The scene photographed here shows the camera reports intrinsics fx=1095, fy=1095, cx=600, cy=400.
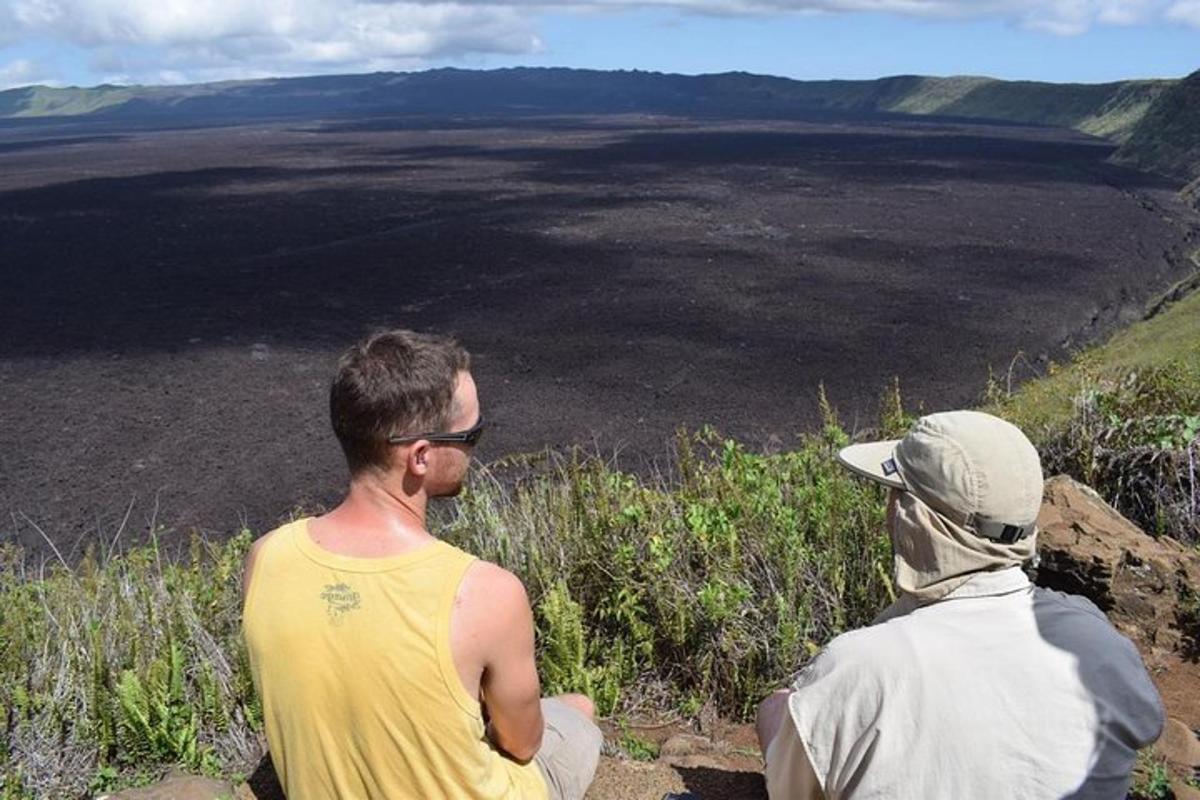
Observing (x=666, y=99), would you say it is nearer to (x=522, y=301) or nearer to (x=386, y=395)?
(x=522, y=301)

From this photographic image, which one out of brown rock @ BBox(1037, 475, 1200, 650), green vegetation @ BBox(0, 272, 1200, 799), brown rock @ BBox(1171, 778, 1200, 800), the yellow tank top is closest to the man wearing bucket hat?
the yellow tank top

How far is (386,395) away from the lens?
2.11 meters

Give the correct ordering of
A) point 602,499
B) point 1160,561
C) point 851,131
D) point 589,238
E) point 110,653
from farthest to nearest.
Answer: point 851,131 < point 589,238 < point 602,499 < point 1160,561 < point 110,653

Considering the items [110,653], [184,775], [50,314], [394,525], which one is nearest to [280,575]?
[394,525]

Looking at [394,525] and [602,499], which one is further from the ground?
[394,525]

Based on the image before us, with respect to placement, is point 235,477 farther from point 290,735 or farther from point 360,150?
point 360,150

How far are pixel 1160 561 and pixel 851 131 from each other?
48.2 meters

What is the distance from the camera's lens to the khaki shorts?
2.56 m

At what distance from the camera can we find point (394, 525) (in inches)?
81.7

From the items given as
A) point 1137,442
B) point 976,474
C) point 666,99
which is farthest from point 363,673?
point 666,99

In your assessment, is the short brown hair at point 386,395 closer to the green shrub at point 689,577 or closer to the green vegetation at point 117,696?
the green shrub at point 689,577

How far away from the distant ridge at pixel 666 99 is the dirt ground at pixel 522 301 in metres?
7.52

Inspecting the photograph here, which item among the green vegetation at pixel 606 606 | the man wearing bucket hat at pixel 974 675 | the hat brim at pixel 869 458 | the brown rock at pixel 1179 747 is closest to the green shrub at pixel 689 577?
the green vegetation at pixel 606 606

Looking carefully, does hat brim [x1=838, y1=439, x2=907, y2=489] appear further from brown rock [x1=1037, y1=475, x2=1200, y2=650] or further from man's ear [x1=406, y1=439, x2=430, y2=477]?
brown rock [x1=1037, y1=475, x2=1200, y2=650]
